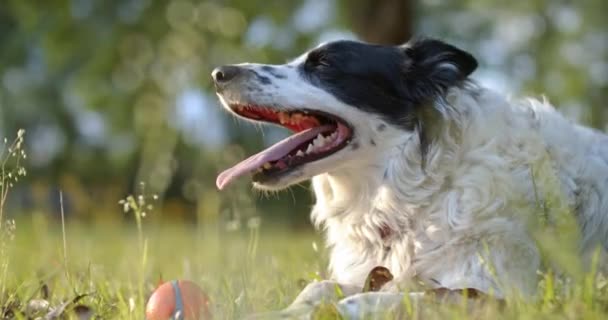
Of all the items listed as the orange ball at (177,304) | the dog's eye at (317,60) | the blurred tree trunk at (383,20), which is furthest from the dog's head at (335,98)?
the blurred tree trunk at (383,20)

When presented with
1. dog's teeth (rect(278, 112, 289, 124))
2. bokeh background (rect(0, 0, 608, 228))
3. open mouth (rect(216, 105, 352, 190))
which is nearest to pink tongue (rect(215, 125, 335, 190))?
open mouth (rect(216, 105, 352, 190))

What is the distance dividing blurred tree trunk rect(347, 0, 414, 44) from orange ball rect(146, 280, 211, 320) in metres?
8.26

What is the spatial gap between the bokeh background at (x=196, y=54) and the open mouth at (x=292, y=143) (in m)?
4.35

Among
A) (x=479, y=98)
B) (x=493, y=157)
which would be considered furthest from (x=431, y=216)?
(x=479, y=98)

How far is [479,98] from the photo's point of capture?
4172mm

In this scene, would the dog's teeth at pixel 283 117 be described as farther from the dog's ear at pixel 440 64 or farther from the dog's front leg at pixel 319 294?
the dog's front leg at pixel 319 294

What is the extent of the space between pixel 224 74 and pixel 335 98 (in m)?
0.53

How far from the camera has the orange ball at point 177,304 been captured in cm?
311

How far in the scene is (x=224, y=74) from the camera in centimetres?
415

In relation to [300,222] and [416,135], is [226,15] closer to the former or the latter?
[300,222]

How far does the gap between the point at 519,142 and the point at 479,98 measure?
32 centimetres

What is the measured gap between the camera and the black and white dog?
3744 mm

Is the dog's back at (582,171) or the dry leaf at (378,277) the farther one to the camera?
the dog's back at (582,171)

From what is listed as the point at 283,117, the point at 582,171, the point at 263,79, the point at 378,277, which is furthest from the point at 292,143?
the point at 582,171
